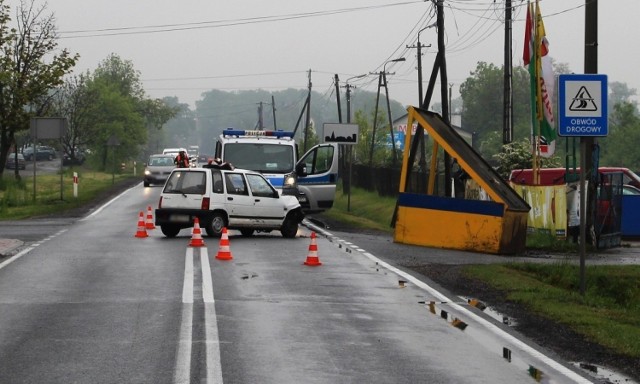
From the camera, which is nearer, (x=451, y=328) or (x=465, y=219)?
(x=451, y=328)

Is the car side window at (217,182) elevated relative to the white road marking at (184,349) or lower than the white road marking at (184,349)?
elevated

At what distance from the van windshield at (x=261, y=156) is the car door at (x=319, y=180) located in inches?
109

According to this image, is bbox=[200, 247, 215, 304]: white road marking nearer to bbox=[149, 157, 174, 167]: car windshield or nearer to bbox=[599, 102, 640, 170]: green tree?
bbox=[149, 157, 174, 167]: car windshield

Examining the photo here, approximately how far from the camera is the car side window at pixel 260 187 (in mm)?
26609

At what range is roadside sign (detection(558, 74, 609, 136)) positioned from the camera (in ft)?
51.4

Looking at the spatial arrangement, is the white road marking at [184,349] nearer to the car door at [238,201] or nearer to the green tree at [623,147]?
the car door at [238,201]

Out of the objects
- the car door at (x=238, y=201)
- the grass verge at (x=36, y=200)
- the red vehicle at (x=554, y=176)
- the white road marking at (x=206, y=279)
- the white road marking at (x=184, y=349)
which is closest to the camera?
the white road marking at (x=184, y=349)

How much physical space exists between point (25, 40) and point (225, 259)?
33.4m

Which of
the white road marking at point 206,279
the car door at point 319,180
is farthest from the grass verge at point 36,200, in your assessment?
the white road marking at point 206,279

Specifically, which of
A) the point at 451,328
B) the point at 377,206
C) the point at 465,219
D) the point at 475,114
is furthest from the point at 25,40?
the point at 475,114

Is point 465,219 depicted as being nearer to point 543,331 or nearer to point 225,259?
point 225,259

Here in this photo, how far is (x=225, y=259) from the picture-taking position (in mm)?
20531

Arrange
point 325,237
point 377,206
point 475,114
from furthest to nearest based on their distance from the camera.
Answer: point 475,114 → point 377,206 → point 325,237

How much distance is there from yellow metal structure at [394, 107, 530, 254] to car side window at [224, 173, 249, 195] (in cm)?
342
